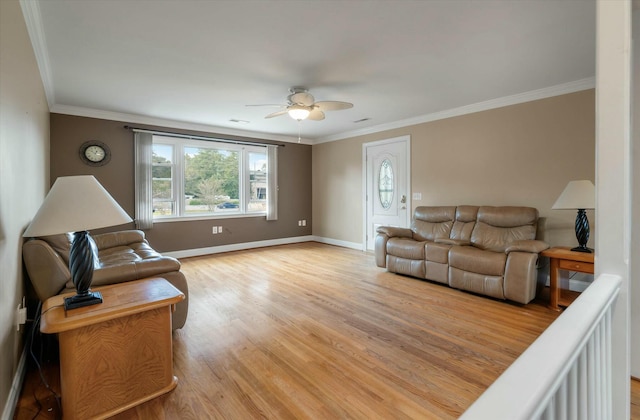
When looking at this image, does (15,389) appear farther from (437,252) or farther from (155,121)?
(155,121)

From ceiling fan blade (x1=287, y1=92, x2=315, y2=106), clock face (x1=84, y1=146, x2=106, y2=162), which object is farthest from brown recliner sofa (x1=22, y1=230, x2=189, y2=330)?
clock face (x1=84, y1=146, x2=106, y2=162)

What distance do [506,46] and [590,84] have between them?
5.27 ft

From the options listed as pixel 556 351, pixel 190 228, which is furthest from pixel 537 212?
pixel 190 228

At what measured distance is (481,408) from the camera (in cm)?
50

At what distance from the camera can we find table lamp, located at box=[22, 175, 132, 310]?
1.56 m

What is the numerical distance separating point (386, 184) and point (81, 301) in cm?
485

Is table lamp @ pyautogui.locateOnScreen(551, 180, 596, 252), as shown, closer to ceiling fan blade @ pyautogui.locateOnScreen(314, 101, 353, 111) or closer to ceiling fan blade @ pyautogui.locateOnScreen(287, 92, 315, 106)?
ceiling fan blade @ pyautogui.locateOnScreen(314, 101, 353, 111)

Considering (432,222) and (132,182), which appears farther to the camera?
(132,182)

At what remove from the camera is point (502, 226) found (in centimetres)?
384

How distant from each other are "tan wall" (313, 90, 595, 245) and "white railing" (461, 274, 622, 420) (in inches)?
124

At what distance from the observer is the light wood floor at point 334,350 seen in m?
1.72

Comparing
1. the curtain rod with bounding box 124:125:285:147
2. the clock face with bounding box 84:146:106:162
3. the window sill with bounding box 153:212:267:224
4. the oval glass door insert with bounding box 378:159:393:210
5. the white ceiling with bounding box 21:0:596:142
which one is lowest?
the window sill with bounding box 153:212:267:224

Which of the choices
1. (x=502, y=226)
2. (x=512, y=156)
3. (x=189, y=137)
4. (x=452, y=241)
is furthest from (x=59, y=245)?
(x=512, y=156)

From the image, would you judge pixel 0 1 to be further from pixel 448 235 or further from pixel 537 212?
pixel 537 212
